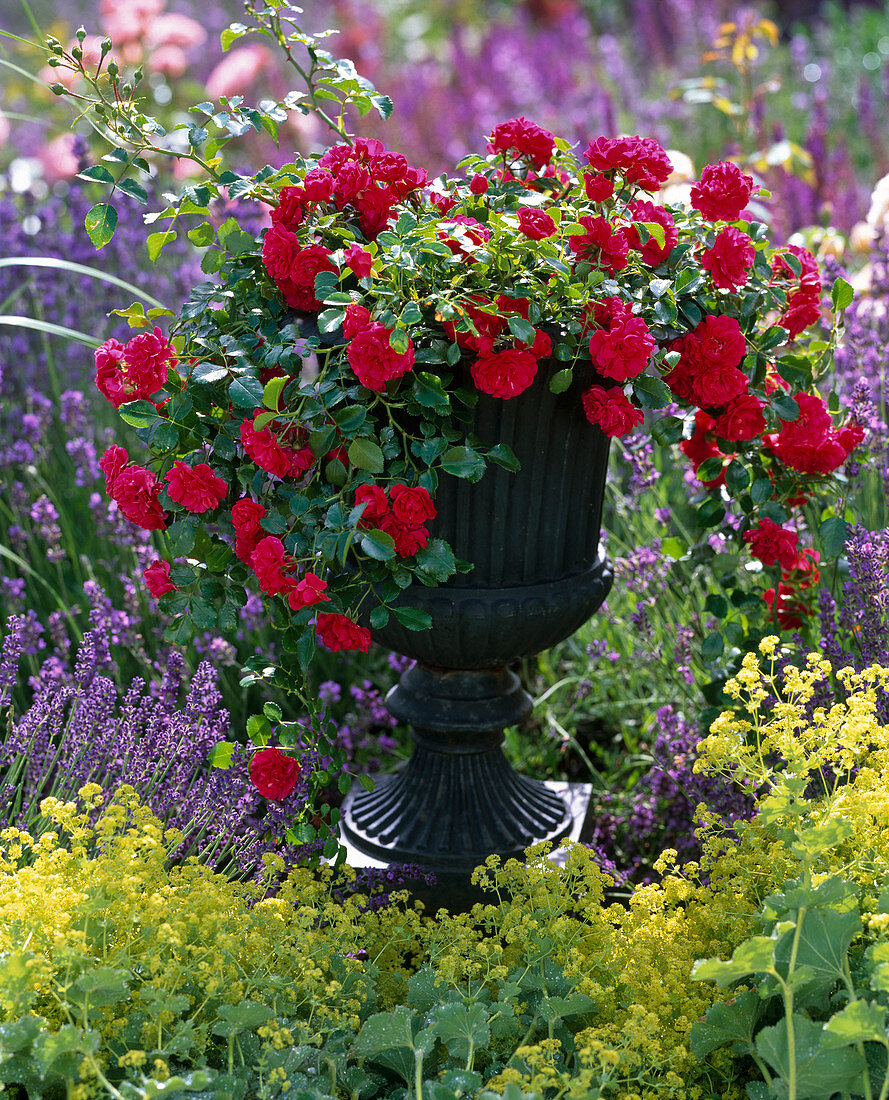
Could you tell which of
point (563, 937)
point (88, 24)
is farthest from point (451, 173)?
point (88, 24)

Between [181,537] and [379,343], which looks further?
[181,537]

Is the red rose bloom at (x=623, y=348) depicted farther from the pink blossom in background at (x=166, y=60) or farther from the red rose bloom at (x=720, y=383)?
the pink blossom in background at (x=166, y=60)

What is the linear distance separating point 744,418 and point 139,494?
0.96 meters

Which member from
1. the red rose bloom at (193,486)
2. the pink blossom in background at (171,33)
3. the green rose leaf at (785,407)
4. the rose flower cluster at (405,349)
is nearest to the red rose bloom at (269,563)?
the rose flower cluster at (405,349)

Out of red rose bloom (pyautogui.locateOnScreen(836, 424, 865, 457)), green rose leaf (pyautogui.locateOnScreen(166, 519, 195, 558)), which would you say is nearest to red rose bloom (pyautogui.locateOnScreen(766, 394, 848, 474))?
red rose bloom (pyautogui.locateOnScreen(836, 424, 865, 457))

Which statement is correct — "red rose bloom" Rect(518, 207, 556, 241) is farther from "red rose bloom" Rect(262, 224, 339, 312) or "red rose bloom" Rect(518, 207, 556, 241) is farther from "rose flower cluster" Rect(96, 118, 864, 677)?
"red rose bloom" Rect(262, 224, 339, 312)

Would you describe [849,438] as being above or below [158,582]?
above

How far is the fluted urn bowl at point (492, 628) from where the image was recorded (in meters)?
1.79

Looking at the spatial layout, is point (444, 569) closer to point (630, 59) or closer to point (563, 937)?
point (563, 937)

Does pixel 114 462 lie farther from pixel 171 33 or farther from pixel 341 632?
pixel 171 33

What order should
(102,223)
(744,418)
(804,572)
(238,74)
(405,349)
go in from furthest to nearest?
(238,74), (804,572), (744,418), (102,223), (405,349)

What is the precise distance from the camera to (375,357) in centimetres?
150

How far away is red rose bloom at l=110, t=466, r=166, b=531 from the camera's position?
1.65m

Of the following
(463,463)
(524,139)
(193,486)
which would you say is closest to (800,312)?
(524,139)
